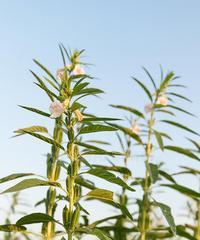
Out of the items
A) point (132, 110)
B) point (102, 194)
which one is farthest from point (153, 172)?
point (102, 194)

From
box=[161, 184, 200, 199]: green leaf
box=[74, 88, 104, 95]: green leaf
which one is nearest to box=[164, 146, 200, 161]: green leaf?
box=[161, 184, 200, 199]: green leaf

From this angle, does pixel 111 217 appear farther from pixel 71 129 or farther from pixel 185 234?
pixel 71 129

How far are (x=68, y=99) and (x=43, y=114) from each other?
0.45ft

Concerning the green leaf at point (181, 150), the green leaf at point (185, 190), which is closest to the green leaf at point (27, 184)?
the green leaf at point (185, 190)

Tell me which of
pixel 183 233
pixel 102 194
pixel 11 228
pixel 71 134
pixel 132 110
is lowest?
pixel 183 233

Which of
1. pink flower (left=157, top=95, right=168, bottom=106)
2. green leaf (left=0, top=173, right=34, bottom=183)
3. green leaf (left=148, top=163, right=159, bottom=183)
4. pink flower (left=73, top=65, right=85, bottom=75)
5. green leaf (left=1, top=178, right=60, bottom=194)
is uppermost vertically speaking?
pink flower (left=73, top=65, right=85, bottom=75)

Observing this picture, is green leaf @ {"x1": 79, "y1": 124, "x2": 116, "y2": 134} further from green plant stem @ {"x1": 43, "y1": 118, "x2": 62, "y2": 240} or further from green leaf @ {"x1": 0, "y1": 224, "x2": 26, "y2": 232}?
green leaf @ {"x1": 0, "y1": 224, "x2": 26, "y2": 232}

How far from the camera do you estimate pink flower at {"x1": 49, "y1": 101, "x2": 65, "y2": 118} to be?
202 centimetres

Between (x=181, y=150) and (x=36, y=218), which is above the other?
(x=181, y=150)

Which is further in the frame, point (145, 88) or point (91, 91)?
point (145, 88)

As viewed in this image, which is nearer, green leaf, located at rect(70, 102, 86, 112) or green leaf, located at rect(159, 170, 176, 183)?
green leaf, located at rect(70, 102, 86, 112)

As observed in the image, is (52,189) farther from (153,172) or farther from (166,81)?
(166,81)

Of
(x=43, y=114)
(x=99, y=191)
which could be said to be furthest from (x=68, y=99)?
(x=99, y=191)

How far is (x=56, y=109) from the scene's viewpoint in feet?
6.63
